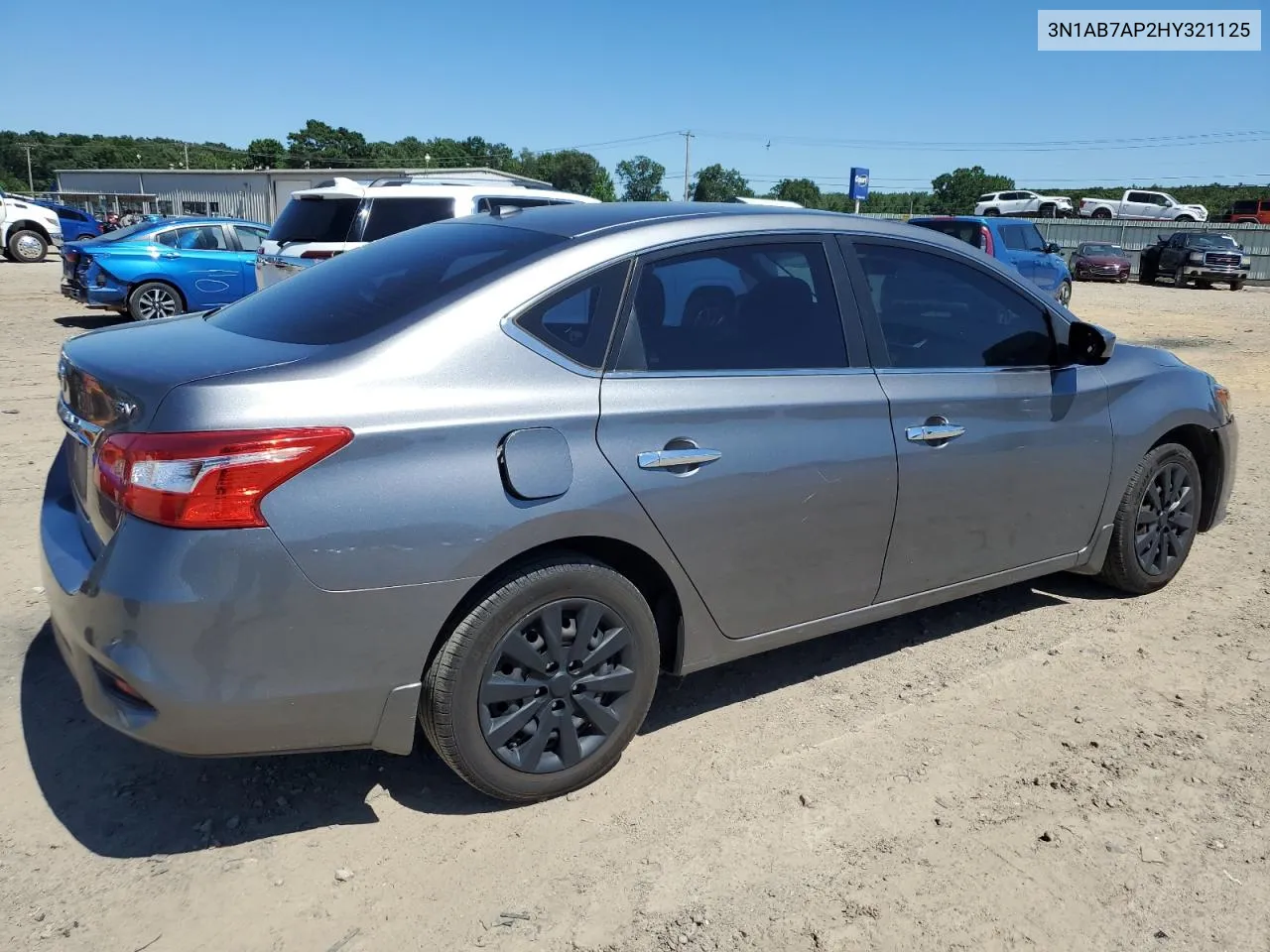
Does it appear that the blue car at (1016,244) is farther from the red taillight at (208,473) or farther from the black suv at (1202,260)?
the red taillight at (208,473)

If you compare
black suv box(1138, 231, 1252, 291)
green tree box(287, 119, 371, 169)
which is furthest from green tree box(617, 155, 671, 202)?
black suv box(1138, 231, 1252, 291)

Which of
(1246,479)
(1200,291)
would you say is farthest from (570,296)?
(1200,291)

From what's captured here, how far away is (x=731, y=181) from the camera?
259 feet

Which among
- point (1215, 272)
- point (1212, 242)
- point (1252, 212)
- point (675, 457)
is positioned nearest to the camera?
point (675, 457)

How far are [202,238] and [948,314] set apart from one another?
12621mm

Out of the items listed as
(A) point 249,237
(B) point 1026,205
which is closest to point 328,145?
(B) point 1026,205

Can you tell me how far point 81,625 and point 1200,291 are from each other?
33.3 metres

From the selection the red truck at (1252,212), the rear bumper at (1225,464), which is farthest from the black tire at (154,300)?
the red truck at (1252,212)

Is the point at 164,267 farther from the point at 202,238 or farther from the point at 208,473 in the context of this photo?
the point at 208,473

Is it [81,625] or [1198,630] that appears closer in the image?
[81,625]

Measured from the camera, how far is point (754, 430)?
10.2 ft

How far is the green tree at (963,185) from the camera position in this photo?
3039 inches

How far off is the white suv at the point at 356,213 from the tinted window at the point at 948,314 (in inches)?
244

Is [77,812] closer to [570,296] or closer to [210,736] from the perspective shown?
[210,736]
